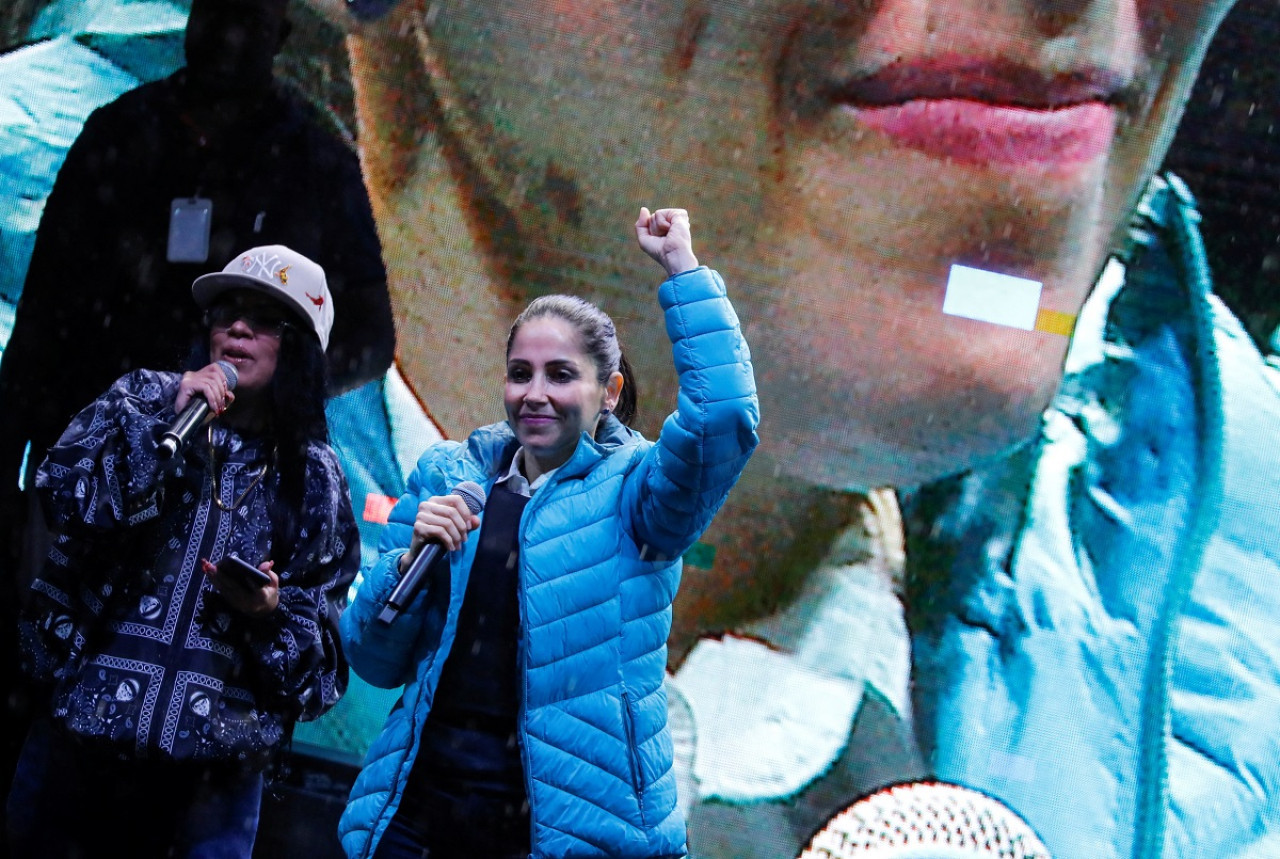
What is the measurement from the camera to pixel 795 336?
3137mm

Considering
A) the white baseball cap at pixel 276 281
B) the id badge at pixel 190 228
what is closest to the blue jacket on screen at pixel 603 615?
the white baseball cap at pixel 276 281

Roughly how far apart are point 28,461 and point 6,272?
561mm

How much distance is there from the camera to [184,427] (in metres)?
1.85

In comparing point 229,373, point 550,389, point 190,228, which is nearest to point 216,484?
point 229,373

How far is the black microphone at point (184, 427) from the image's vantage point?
178cm

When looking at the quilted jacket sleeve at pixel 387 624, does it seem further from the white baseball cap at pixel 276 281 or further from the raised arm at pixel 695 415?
the white baseball cap at pixel 276 281

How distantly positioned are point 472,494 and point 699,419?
382 mm

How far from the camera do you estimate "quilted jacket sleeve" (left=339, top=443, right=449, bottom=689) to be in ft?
5.94

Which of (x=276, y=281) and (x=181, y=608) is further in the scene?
(x=276, y=281)

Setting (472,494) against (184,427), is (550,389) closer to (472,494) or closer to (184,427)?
(472,494)

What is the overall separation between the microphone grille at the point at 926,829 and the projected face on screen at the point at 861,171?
0.83 m

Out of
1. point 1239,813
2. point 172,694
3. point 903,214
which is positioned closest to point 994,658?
point 1239,813

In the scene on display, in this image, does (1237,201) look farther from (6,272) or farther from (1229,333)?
(6,272)

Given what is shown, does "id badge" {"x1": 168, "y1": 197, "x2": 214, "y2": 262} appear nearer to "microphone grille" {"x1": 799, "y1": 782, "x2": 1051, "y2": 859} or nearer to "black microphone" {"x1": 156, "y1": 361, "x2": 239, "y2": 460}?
"black microphone" {"x1": 156, "y1": 361, "x2": 239, "y2": 460}
